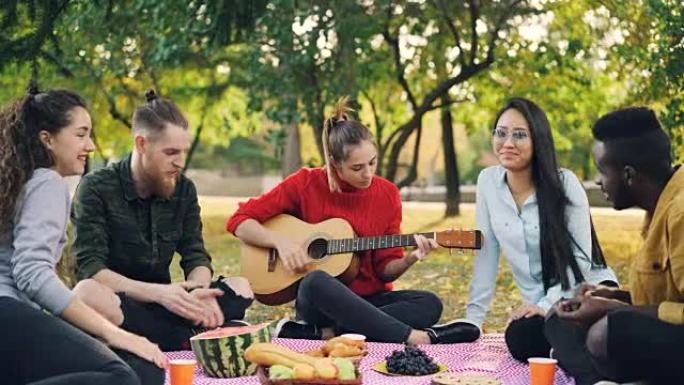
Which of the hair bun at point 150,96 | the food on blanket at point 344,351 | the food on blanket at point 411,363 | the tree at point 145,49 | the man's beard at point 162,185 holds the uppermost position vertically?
the tree at point 145,49

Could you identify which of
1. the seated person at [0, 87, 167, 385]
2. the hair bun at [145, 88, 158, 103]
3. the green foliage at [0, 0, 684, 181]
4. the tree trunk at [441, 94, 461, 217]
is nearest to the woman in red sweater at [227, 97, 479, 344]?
the hair bun at [145, 88, 158, 103]

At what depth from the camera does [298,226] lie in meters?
5.59

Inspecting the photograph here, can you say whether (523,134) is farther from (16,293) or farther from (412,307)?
(16,293)

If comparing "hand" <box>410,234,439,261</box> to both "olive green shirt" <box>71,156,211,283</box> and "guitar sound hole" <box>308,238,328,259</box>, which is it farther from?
"olive green shirt" <box>71,156,211,283</box>

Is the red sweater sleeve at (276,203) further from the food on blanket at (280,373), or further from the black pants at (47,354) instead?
the black pants at (47,354)

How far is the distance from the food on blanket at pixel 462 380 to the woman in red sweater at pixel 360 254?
1.07m

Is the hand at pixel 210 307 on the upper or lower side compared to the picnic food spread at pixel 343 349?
upper

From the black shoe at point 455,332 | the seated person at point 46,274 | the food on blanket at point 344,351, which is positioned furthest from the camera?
the black shoe at point 455,332

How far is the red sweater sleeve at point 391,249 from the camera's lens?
5402 mm

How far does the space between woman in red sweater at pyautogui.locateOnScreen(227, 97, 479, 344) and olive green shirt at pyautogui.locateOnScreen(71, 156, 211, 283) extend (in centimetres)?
69

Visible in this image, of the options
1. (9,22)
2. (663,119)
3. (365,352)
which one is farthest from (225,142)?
(365,352)

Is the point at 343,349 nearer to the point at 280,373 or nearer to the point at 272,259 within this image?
the point at 280,373

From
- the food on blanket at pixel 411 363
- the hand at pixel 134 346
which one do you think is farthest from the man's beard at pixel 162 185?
the food on blanket at pixel 411 363

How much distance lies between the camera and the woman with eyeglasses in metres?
4.85
